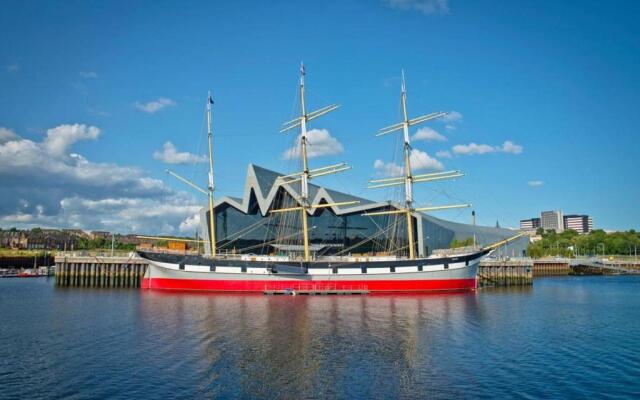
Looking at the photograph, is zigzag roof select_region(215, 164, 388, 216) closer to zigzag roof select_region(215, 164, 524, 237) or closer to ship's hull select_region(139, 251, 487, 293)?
zigzag roof select_region(215, 164, 524, 237)

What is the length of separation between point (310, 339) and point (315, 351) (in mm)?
2505

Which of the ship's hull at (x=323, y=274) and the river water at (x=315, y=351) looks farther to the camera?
the ship's hull at (x=323, y=274)

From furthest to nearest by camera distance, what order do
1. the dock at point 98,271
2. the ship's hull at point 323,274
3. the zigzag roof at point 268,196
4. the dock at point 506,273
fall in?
1. the zigzag roof at point 268,196
2. the dock at point 506,273
3. the dock at point 98,271
4. the ship's hull at point 323,274

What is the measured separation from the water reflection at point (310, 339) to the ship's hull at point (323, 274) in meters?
6.13

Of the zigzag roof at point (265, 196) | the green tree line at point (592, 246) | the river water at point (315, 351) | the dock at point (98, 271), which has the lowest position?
the river water at point (315, 351)

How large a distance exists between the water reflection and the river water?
0.25ft

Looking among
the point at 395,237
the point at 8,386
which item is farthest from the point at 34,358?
the point at 395,237

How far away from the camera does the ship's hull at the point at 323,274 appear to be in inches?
1839

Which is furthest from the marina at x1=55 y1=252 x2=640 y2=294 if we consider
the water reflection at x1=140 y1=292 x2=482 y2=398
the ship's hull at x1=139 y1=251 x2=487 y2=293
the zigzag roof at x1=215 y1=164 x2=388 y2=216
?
the zigzag roof at x1=215 y1=164 x2=388 y2=216

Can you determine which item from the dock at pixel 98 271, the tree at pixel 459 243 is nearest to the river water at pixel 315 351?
the dock at pixel 98 271

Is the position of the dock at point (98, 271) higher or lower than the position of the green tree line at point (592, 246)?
lower

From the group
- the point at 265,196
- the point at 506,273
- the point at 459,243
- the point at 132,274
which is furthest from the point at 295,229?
the point at 459,243

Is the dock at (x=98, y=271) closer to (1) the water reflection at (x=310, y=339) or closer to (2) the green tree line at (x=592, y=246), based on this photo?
(1) the water reflection at (x=310, y=339)

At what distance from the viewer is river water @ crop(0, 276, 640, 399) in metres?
16.2
